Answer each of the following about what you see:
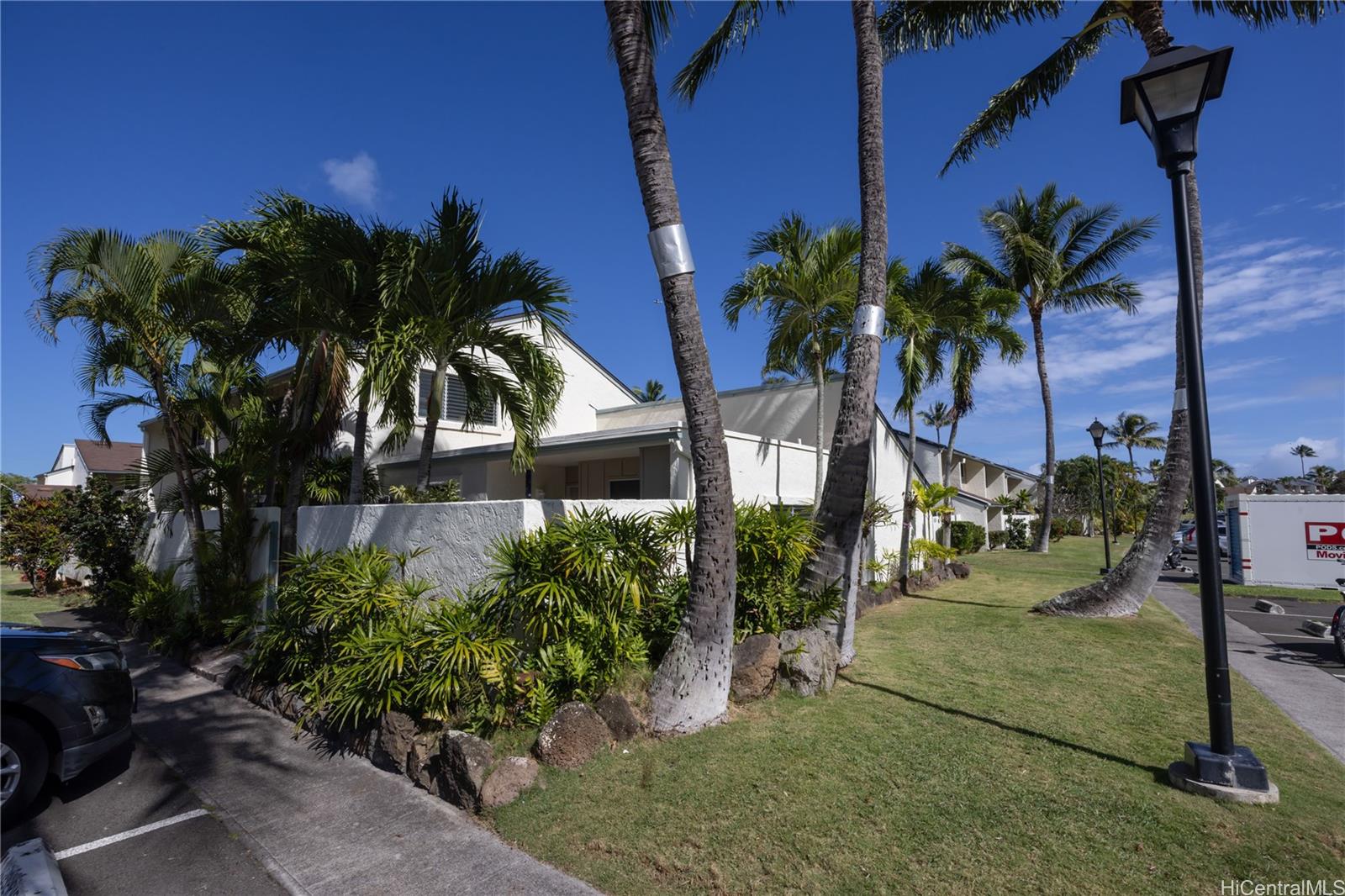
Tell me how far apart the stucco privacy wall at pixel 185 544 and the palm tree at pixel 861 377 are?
309 inches

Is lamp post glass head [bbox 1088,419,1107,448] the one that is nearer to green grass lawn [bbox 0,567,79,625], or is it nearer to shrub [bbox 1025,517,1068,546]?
shrub [bbox 1025,517,1068,546]

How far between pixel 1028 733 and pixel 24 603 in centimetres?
2090

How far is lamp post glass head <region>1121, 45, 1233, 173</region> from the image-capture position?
4.70m

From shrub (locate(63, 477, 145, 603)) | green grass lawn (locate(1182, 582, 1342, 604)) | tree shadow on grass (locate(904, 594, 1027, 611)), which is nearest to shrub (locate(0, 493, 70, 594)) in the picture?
shrub (locate(63, 477, 145, 603))

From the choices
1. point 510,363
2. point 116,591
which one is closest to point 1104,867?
point 510,363

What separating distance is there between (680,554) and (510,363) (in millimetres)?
3564

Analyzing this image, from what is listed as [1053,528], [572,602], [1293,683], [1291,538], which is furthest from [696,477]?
[1053,528]

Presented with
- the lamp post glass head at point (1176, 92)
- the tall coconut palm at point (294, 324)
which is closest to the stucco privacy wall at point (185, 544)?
the tall coconut palm at point (294, 324)

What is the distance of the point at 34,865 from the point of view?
274cm

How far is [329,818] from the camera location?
4.66m

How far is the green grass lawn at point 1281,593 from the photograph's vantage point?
15.1m

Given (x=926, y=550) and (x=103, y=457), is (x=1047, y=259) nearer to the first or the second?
(x=926, y=550)

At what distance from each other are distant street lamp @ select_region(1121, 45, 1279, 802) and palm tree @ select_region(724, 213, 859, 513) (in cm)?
653

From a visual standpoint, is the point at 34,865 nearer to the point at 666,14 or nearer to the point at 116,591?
the point at 666,14
